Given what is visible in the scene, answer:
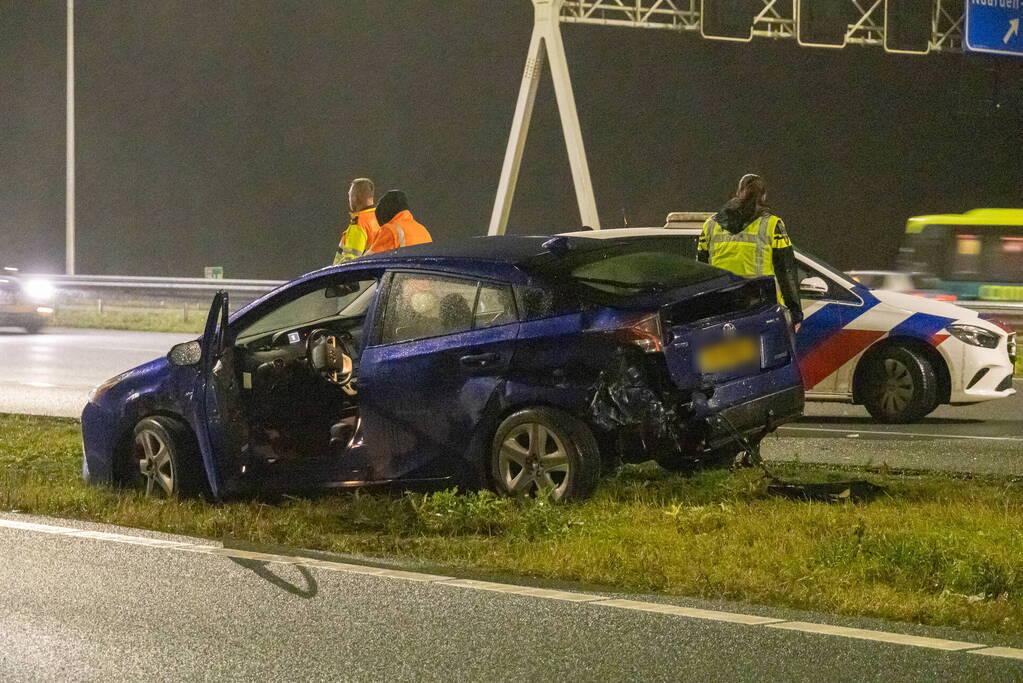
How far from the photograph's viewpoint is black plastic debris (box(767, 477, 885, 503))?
8.51m

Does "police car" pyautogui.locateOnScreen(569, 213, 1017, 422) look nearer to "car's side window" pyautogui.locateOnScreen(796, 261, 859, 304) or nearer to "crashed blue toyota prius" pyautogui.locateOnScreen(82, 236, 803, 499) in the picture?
"car's side window" pyautogui.locateOnScreen(796, 261, 859, 304)

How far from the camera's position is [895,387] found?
41.5 feet

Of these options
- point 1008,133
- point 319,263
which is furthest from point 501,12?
point 1008,133

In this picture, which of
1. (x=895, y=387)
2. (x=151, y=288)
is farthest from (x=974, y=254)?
(x=151, y=288)

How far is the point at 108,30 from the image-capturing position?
172ft

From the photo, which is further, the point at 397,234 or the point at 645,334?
the point at 397,234

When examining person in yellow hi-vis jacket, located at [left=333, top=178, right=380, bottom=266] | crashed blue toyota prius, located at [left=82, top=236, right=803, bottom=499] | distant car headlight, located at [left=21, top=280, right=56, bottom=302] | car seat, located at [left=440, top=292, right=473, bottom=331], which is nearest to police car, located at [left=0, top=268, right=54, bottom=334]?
distant car headlight, located at [left=21, top=280, right=56, bottom=302]

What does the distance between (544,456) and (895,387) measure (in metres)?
5.22

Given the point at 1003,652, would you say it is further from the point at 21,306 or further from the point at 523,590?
the point at 21,306

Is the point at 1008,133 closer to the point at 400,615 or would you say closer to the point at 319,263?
the point at 319,263

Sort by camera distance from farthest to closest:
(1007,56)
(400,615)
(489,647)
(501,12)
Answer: (501,12) < (1007,56) < (400,615) < (489,647)

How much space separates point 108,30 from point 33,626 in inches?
1914

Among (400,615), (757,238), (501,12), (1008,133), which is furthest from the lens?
(501,12)

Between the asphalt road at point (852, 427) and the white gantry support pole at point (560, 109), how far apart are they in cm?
913
